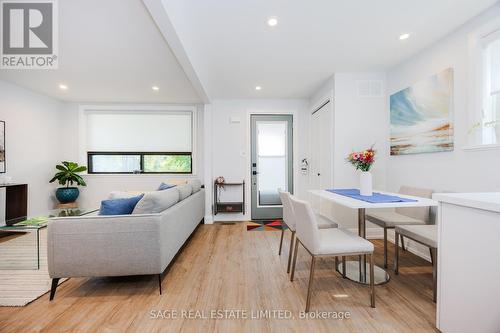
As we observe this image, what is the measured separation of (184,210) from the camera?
8.83 ft

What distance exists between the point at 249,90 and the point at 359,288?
3335 mm

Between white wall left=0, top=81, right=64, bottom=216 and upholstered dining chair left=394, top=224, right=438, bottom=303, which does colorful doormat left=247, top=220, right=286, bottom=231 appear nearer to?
upholstered dining chair left=394, top=224, right=438, bottom=303

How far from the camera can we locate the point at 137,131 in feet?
15.9

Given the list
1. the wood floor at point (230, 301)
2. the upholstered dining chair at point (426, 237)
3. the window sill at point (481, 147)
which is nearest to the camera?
the wood floor at point (230, 301)

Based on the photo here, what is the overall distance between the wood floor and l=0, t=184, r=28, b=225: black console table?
8.45 feet

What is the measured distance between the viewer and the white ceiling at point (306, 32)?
6.30ft

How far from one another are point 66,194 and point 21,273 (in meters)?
2.48

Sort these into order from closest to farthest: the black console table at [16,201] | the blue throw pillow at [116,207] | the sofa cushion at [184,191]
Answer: the blue throw pillow at [116,207], the sofa cushion at [184,191], the black console table at [16,201]

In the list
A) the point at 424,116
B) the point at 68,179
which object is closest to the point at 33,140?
the point at 68,179

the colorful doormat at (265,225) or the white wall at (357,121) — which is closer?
the white wall at (357,121)

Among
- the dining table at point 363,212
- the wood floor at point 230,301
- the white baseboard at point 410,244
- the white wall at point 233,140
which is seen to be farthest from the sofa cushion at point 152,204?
the white baseboard at point 410,244

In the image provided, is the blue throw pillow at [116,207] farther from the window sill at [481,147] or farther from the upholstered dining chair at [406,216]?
the window sill at [481,147]

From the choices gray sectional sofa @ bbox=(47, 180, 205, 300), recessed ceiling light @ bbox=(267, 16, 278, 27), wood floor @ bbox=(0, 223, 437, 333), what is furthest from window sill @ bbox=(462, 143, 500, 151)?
gray sectional sofa @ bbox=(47, 180, 205, 300)

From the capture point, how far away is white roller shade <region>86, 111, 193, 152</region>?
4.80 metres
